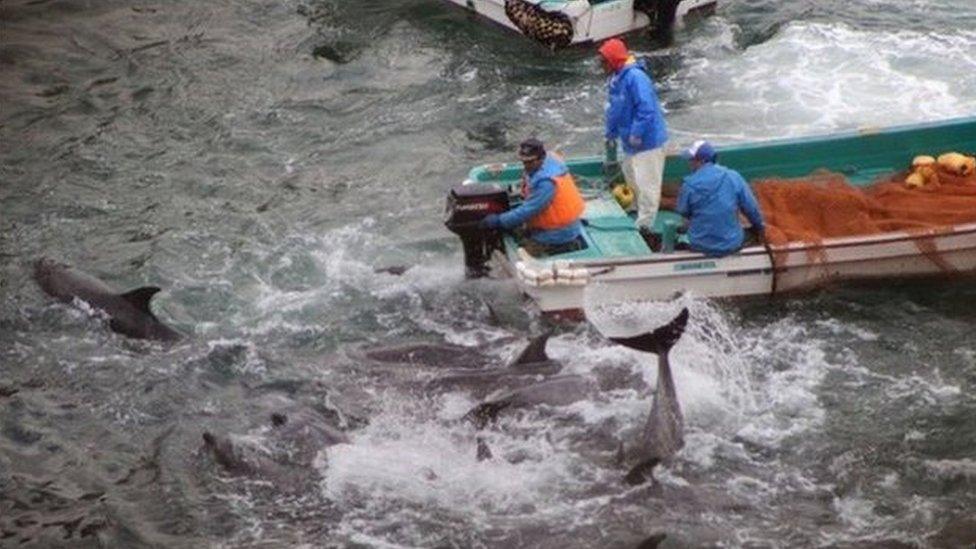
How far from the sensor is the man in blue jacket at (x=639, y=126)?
49.8ft

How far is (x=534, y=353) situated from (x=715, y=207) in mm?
2701

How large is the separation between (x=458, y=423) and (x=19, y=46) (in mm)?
14800

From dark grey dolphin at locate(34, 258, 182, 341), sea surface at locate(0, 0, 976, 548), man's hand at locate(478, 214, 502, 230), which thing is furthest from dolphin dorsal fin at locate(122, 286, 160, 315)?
man's hand at locate(478, 214, 502, 230)

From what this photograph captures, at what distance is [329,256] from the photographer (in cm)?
1652

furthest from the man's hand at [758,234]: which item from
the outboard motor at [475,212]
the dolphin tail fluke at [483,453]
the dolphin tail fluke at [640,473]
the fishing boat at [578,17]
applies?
the fishing boat at [578,17]

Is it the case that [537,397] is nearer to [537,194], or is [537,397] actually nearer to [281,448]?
[281,448]

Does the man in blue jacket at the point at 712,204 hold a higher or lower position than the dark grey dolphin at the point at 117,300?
higher

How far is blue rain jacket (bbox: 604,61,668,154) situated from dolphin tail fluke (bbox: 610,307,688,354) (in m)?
3.65

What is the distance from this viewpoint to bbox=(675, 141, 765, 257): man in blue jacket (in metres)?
14.2

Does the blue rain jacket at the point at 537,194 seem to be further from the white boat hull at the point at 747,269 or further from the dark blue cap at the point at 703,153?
the dark blue cap at the point at 703,153

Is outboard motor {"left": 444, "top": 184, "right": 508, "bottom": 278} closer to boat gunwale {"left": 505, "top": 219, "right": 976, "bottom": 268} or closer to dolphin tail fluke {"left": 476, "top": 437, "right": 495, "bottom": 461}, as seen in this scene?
boat gunwale {"left": 505, "top": 219, "right": 976, "bottom": 268}

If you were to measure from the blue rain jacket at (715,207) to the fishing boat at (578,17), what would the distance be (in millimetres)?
8179

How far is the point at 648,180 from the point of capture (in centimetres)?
1537

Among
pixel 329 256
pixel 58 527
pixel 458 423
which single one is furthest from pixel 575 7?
pixel 58 527
